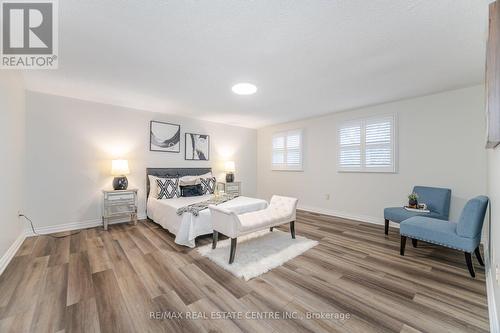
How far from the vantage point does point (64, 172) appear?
12.1 feet

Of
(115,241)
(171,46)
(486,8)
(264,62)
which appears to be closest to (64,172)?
(115,241)

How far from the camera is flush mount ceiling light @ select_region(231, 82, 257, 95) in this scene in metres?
3.18

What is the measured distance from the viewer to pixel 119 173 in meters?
3.90

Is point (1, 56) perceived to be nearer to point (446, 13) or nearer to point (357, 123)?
point (446, 13)

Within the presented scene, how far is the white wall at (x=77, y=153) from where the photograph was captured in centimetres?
346

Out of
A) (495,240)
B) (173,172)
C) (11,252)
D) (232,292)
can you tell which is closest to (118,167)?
(173,172)

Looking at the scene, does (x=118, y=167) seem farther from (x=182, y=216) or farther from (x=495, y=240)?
(x=495, y=240)

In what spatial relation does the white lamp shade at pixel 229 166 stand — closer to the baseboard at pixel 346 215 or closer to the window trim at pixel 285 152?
the window trim at pixel 285 152

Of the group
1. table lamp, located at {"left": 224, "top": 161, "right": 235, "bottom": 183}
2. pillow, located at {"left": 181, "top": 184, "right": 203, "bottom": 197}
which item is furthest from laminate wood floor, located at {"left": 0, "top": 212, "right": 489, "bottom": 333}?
table lamp, located at {"left": 224, "top": 161, "right": 235, "bottom": 183}

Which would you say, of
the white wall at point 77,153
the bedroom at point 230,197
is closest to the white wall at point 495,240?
the bedroom at point 230,197

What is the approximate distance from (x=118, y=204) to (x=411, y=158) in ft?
18.3

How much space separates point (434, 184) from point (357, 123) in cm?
178

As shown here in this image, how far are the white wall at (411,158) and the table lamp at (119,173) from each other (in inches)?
164

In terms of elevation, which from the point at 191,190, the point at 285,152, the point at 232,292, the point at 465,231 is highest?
the point at 285,152
